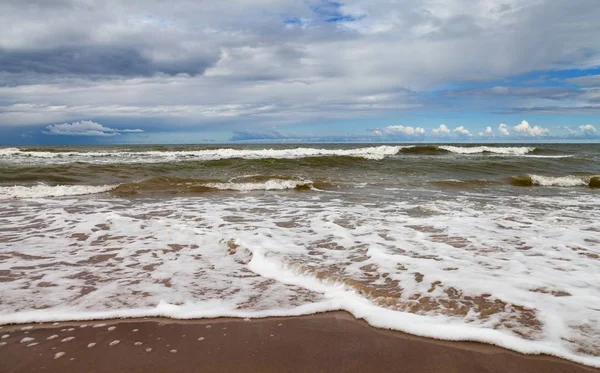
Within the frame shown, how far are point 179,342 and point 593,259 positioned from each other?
15.0 ft

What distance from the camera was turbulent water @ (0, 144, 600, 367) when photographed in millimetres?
3229

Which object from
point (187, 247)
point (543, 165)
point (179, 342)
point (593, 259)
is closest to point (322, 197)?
point (187, 247)

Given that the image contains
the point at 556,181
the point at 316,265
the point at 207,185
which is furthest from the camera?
the point at 556,181

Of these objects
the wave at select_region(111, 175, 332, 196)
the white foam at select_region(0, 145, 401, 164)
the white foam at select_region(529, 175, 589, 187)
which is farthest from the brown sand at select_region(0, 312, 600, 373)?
the white foam at select_region(0, 145, 401, 164)

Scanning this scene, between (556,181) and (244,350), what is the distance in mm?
15313

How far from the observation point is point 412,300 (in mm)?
3496

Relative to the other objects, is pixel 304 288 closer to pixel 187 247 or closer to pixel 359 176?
pixel 187 247

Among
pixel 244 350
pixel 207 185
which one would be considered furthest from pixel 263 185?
pixel 244 350

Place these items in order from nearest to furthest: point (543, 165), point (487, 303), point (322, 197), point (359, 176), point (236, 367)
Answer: point (236, 367), point (487, 303), point (322, 197), point (359, 176), point (543, 165)

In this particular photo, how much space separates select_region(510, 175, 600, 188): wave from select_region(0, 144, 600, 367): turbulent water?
12.2ft

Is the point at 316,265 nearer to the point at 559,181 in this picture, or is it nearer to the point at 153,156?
the point at 559,181

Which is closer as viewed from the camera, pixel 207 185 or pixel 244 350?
pixel 244 350

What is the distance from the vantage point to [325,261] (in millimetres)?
4652

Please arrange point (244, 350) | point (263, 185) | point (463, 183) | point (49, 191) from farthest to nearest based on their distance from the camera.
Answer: point (463, 183) → point (263, 185) → point (49, 191) → point (244, 350)
